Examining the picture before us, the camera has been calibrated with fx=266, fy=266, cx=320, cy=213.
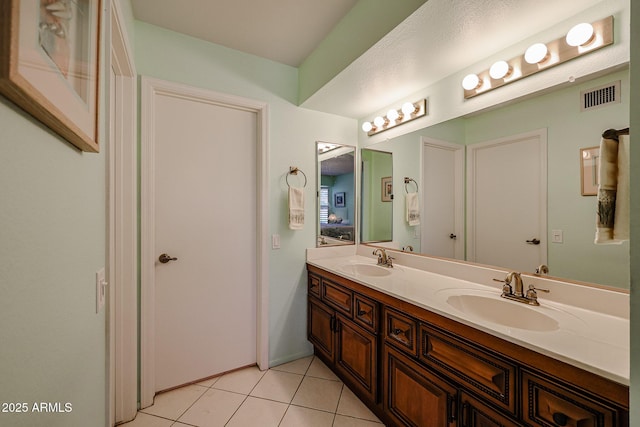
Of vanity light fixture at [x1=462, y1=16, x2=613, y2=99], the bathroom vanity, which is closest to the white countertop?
the bathroom vanity

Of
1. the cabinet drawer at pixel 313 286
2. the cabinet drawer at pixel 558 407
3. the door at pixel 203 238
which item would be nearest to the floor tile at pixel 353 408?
the cabinet drawer at pixel 313 286

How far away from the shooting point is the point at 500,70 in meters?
1.43

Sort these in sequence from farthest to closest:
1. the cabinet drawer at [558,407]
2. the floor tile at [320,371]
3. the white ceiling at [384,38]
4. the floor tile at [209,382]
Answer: the floor tile at [320,371], the floor tile at [209,382], the white ceiling at [384,38], the cabinet drawer at [558,407]

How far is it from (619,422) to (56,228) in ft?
4.78

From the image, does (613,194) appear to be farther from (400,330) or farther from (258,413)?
(258,413)

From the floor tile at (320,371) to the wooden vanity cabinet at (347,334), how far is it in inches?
2.1

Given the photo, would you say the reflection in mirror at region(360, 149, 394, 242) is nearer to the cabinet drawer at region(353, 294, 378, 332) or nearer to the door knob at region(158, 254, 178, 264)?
the cabinet drawer at region(353, 294, 378, 332)

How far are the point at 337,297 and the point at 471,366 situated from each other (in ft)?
3.11

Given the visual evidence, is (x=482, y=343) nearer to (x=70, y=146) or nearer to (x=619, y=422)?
(x=619, y=422)

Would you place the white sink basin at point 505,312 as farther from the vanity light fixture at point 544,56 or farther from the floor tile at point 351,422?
the vanity light fixture at point 544,56

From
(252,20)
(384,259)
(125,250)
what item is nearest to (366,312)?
(384,259)

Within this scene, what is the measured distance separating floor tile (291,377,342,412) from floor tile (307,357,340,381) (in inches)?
1.7

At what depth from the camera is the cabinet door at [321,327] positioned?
76.8 inches

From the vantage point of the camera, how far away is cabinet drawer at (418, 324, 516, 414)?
0.94m
